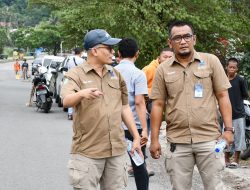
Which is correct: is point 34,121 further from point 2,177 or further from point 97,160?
point 97,160

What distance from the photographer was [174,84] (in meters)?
5.57

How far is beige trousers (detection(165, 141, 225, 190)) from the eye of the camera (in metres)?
5.46

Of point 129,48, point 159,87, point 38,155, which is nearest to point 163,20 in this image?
point 38,155

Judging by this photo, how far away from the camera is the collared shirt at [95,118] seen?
17.4 feet

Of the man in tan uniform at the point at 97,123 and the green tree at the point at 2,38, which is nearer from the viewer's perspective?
the man in tan uniform at the point at 97,123

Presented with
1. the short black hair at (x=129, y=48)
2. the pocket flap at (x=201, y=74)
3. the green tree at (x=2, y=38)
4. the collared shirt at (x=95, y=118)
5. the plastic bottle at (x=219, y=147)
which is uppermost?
the short black hair at (x=129, y=48)

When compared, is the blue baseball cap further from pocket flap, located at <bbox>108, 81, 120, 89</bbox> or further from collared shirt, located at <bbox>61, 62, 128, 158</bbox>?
pocket flap, located at <bbox>108, 81, 120, 89</bbox>

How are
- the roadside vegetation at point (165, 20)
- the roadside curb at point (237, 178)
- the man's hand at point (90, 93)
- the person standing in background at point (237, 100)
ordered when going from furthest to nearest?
1. the roadside vegetation at point (165, 20)
2. the person standing in background at point (237, 100)
3. the roadside curb at point (237, 178)
4. the man's hand at point (90, 93)

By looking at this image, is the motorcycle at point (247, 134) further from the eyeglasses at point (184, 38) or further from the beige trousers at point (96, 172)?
the beige trousers at point (96, 172)

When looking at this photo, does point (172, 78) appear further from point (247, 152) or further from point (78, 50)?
point (78, 50)

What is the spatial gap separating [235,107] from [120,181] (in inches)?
169

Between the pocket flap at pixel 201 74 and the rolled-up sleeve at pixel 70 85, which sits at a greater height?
the pocket flap at pixel 201 74

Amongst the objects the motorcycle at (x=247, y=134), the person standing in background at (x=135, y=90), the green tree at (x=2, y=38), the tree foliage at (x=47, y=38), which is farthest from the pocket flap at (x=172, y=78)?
the green tree at (x=2, y=38)

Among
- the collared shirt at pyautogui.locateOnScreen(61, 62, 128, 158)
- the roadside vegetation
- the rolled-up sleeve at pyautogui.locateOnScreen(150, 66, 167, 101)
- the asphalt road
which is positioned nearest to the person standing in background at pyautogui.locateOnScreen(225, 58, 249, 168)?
the asphalt road
